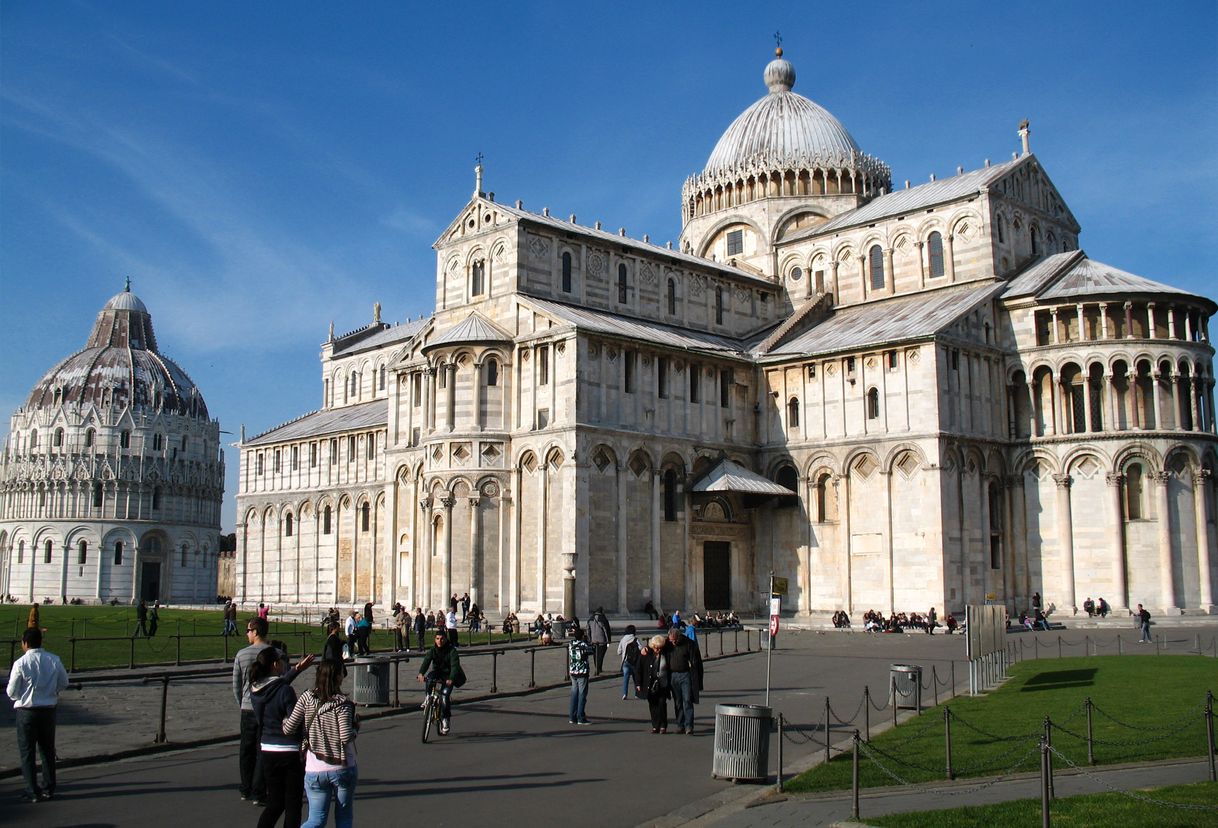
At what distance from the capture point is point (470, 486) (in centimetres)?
4722

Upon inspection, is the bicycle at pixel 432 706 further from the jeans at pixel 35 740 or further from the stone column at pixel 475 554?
the stone column at pixel 475 554

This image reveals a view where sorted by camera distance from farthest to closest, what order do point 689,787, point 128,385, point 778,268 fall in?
point 128,385 → point 778,268 → point 689,787

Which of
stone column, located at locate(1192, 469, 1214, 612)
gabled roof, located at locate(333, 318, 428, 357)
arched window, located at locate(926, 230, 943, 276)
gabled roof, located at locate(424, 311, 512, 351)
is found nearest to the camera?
stone column, located at locate(1192, 469, 1214, 612)

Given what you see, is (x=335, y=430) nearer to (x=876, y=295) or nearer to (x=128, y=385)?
(x=876, y=295)

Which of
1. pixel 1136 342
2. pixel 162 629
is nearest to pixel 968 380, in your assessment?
pixel 1136 342

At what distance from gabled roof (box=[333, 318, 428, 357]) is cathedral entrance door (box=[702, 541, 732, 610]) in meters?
36.3

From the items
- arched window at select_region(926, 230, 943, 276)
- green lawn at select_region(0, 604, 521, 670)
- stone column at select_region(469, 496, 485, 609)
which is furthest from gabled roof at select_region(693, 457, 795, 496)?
arched window at select_region(926, 230, 943, 276)

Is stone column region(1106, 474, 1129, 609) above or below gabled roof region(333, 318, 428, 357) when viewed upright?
below

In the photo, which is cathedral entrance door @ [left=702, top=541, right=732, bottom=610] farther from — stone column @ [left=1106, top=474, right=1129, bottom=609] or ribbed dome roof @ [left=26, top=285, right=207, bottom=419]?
ribbed dome roof @ [left=26, top=285, right=207, bottom=419]

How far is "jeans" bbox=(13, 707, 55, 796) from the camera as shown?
13398 mm

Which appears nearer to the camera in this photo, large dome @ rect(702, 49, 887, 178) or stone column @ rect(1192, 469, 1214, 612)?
stone column @ rect(1192, 469, 1214, 612)

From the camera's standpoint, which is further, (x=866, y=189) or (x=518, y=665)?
(x=866, y=189)

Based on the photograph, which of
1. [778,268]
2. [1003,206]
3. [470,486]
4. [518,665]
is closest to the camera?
[518,665]

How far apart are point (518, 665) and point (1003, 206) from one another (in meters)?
35.0
